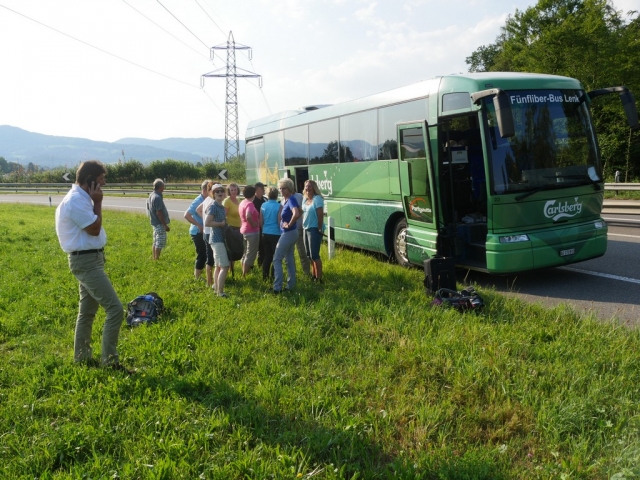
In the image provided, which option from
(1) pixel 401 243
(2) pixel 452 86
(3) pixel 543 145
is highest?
(2) pixel 452 86

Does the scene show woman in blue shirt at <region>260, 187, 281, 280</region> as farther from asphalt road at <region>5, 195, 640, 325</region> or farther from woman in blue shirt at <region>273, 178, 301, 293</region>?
asphalt road at <region>5, 195, 640, 325</region>

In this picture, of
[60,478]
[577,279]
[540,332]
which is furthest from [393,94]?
[60,478]

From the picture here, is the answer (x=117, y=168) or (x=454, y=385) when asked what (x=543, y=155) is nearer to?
(x=454, y=385)

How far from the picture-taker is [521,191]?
7.60 meters

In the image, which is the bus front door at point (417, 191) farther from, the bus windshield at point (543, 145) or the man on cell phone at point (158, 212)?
the man on cell phone at point (158, 212)

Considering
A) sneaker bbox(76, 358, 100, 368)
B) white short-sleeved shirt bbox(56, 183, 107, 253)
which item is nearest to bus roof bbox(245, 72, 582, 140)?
white short-sleeved shirt bbox(56, 183, 107, 253)

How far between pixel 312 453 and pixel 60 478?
165 cm

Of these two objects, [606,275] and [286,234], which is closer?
[286,234]

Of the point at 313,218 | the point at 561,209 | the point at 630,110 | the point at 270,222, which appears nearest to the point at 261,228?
the point at 270,222

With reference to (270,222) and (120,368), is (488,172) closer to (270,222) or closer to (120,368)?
(270,222)

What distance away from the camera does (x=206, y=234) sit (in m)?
8.65

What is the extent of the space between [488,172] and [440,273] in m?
1.67

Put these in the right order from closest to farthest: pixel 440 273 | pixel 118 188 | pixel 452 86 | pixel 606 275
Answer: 1. pixel 440 273
2. pixel 452 86
3. pixel 606 275
4. pixel 118 188

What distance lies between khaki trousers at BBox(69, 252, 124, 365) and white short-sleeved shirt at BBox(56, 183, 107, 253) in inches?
4.7
